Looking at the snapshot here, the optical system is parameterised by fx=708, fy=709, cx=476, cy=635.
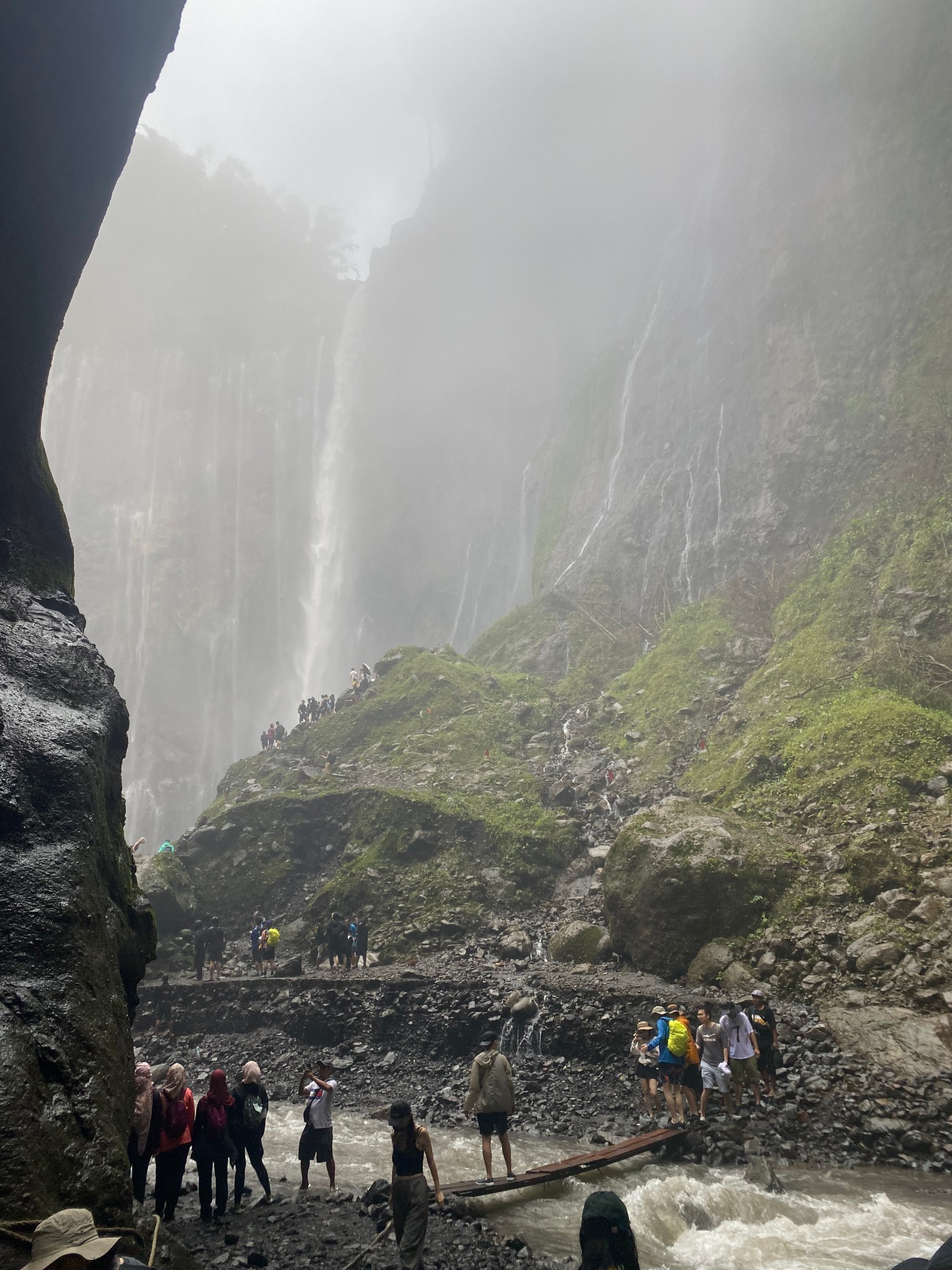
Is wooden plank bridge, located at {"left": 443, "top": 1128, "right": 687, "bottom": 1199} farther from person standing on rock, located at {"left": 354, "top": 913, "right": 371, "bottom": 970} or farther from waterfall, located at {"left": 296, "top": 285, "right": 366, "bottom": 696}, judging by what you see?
waterfall, located at {"left": 296, "top": 285, "right": 366, "bottom": 696}

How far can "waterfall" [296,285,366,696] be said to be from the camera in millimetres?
58719

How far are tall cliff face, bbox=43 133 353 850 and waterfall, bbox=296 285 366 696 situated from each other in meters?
0.77

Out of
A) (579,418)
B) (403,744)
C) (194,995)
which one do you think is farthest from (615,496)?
(194,995)

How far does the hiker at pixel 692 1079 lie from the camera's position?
1012 centimetres

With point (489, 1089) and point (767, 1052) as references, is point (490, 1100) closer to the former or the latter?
point (489, 1089)

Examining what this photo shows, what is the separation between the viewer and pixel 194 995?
57.1 ft

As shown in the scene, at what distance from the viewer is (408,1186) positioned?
6.30m

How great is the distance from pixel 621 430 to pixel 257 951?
1382 inches

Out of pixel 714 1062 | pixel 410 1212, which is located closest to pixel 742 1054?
pixel 714 1062

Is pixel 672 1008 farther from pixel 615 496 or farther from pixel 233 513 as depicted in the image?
pixel 233 513

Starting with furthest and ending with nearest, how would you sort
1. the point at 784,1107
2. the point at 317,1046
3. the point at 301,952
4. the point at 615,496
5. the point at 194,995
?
the point at 615,496 < the point at 301,952 < the point at 194,995 < the point at 317,1046 < the point at 784,1107

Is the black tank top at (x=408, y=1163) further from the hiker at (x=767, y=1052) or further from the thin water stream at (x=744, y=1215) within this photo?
the hiker at (x=767, y=1052)

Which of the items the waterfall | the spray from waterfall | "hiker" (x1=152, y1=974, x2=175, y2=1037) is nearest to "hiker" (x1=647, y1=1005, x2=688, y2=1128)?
"hiker" (x1=152, y1=974, x2=175, y2=1037)

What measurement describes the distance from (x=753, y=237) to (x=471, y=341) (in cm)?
3558
